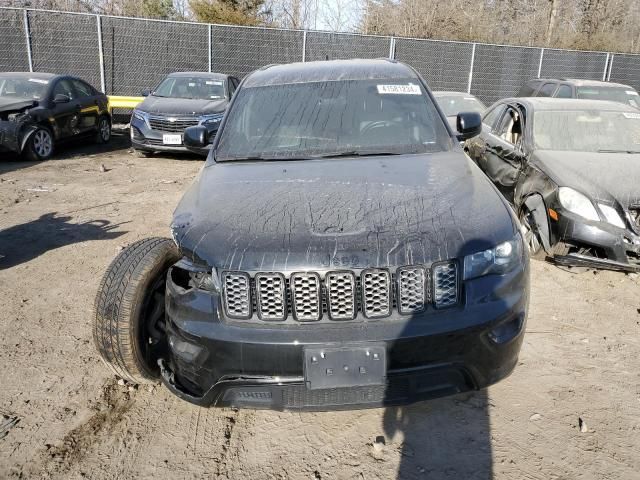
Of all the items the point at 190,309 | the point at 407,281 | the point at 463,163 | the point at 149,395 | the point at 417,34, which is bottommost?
the point at 149,395

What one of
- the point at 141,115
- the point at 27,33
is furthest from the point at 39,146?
the point at 27,33

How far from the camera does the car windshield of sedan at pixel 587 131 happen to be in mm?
5344

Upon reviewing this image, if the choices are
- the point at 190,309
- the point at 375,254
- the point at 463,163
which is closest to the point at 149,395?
the point at 190,309

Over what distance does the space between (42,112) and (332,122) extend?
307 inches

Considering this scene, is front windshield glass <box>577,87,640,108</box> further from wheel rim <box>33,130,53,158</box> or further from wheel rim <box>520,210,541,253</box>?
wheel rim <box>33,130,53,158</box>

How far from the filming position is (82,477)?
2.41 m

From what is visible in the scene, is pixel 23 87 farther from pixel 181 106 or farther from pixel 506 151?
pixel 506 151

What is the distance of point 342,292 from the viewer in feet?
7.41

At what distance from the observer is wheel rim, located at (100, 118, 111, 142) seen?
38.3ft


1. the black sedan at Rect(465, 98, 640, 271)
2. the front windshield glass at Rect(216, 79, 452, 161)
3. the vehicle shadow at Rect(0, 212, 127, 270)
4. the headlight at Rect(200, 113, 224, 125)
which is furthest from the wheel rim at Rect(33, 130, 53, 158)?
the black sedan at Rect(465, 98, 640, 271)

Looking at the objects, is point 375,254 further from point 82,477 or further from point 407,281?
point 82,477

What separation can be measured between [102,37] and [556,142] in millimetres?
13889

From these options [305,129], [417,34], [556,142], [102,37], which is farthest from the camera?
[417,34]

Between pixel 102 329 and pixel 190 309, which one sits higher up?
pixel 190 309
